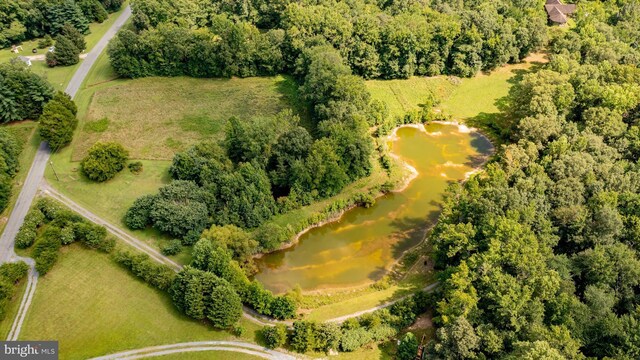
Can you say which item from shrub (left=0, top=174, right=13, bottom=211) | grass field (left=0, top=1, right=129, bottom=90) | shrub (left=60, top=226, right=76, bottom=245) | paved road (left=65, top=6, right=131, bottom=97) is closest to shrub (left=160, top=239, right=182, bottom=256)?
shrub (left=60, top=226, right=76, bottom=245)

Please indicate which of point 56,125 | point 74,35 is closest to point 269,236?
point 56,125

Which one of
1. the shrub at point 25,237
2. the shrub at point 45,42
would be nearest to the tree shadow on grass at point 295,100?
the shrub at point 25,237

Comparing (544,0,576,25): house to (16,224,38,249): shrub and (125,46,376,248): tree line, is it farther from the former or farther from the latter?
(16,224,38,249): shrub

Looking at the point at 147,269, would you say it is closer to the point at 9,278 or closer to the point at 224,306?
the point at 224,306

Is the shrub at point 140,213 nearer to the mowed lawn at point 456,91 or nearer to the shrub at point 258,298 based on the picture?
the shrub at point 258,298

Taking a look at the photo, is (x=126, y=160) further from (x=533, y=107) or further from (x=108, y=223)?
(x=533, y=107)

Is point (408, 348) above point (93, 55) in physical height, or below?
below

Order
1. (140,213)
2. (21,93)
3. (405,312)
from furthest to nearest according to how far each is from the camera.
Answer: (21,93) < (140,213) < (405,312)

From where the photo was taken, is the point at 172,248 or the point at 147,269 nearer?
the point at 147,269
